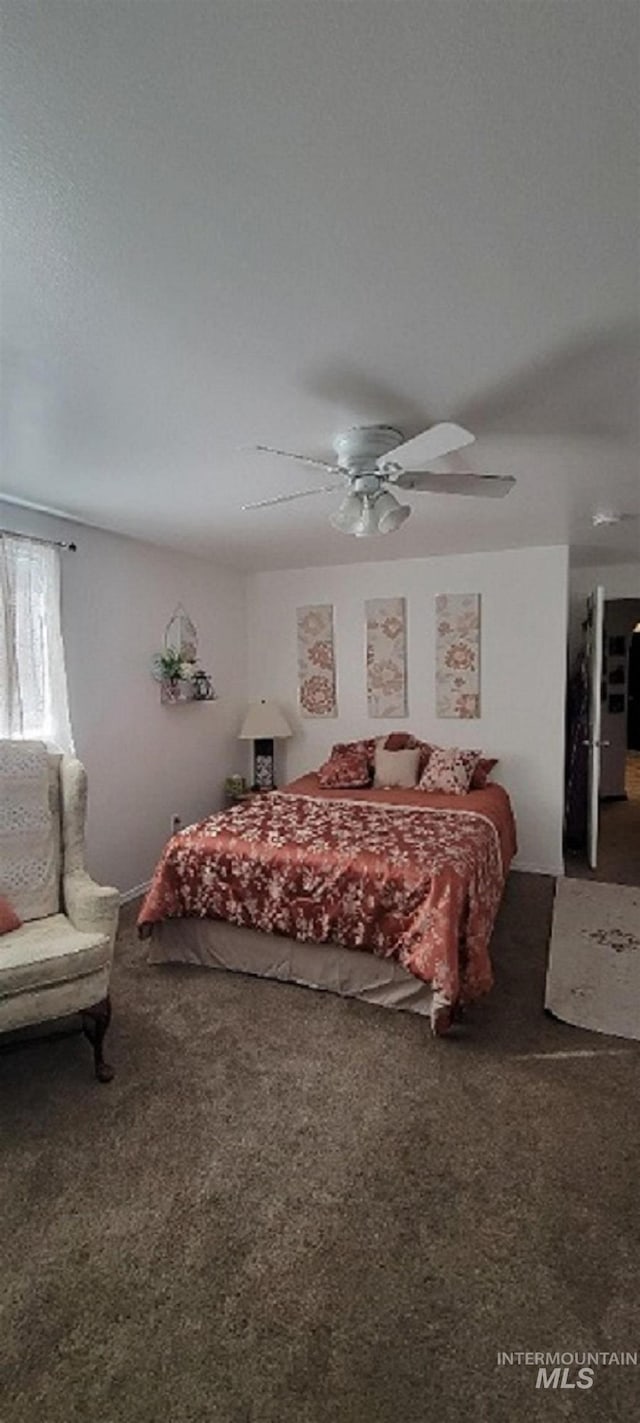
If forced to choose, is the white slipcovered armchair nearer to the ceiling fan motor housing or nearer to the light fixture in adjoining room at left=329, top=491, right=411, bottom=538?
the light fixture in adjoining room at left=329, top=491, right=411, bottom=538

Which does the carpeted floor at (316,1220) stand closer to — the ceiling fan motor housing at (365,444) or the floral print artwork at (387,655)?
the ceiling fan motor housing at (365,444)

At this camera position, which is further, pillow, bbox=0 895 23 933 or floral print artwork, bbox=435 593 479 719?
floral print artwork, bbox=435 593 479 719

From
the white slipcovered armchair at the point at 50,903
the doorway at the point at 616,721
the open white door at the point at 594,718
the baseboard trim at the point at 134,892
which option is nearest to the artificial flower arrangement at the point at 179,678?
the baseboard trim at the point at 134,892

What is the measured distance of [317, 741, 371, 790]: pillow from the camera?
169 inches

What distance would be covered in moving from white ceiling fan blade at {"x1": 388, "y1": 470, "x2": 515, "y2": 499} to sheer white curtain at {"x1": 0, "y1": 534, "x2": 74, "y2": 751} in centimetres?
195

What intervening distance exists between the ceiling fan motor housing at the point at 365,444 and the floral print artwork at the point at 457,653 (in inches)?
95.1

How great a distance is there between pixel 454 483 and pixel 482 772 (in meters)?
2.49

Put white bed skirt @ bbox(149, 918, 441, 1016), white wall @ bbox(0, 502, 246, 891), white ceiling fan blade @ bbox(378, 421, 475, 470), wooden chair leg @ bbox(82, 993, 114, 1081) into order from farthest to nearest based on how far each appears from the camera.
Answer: white wall @ bbox(0, 502, 246, 891), white bed skirt @ bbox(149, 918, 441, 1016), wooden chair leg @ bbox(82, 993, 114, 1081), white ceiling fan blade @ bbox(378, 421, 475, 470)

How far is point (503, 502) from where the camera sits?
306cm

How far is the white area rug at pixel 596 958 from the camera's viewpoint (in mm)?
2564

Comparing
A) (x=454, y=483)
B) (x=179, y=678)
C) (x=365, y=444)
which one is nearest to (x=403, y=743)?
(x=179, y=678)

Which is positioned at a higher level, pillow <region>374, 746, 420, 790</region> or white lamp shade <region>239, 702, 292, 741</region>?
white lamp shade <region>239, 702, 292, 741</region>

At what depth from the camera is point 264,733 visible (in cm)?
482

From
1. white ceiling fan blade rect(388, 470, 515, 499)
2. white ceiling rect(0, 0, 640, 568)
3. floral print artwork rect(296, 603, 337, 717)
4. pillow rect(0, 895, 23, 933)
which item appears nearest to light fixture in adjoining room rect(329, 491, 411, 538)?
white ceiling fan blade rect(388, 470, 515, 499)
